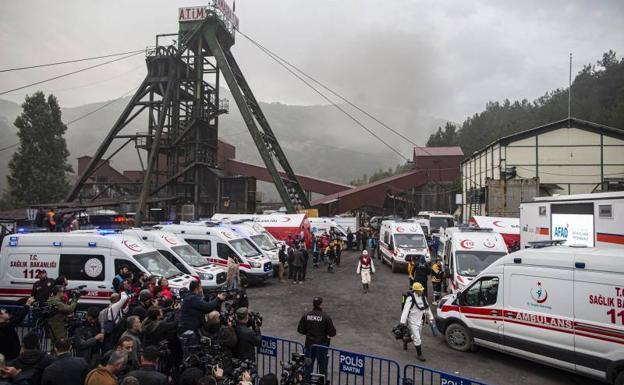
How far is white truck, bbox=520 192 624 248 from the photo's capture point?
1282 centimetres

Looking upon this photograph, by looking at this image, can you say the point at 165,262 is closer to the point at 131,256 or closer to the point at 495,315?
the point at 131,256

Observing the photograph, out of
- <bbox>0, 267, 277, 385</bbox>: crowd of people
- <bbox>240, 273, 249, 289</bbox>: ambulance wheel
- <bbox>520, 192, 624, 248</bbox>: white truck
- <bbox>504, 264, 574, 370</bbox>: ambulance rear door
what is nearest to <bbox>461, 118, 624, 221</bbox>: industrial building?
<bbox>520, 192, 624, 248</bbox>: white truck

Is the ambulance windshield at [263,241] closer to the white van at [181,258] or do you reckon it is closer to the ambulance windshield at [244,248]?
the ambulance windshield at [244,248]

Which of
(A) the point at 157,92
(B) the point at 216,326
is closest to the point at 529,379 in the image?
(B) the point at 216,326

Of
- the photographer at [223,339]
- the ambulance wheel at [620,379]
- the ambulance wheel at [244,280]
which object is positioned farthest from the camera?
the ambulance wheel at [244,280]

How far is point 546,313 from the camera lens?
7.95 metres

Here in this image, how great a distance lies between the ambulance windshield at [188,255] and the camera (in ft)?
45.8

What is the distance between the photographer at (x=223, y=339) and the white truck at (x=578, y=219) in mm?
8644

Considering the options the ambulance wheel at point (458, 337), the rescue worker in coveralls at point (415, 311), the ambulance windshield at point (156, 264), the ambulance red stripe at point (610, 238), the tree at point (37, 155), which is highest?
the tree at point (37, 155)

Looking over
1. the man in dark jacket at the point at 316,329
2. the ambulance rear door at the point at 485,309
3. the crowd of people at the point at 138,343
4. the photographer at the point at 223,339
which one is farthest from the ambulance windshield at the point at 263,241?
the photographer at the point at 223,339

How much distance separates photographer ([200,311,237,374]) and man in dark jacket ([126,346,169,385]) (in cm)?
137

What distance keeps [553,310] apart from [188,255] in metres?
11.1

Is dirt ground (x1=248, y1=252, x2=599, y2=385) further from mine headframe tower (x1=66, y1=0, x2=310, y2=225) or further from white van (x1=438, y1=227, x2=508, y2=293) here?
mine headframe tower (x1=66, y1=0, x2=310, y2=225)

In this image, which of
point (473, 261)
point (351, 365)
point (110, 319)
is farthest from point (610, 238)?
point (110, 319)
